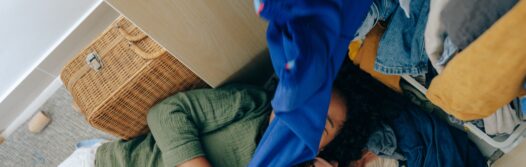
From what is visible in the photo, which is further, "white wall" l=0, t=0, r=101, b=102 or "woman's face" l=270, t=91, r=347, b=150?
"white wall" l=0, t=0, r=101, b=102

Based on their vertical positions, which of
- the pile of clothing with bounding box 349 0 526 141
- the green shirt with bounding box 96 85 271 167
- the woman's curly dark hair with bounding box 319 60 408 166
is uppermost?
the pile of clothing with bounding box 349 0 526 141

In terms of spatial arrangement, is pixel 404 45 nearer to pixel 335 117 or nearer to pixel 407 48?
pixel 407 48

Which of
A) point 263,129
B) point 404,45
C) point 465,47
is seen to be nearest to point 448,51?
point 465,47

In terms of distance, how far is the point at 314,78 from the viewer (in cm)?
59

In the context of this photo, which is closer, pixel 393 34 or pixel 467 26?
pixel 467 26

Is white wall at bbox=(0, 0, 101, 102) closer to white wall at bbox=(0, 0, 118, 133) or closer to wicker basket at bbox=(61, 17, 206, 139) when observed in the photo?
white wall at bbox=(0, 0, 118, 133)

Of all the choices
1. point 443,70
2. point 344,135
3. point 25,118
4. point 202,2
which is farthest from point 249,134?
point 25,118

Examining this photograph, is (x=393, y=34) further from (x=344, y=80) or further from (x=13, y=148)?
(x=13, y=148)

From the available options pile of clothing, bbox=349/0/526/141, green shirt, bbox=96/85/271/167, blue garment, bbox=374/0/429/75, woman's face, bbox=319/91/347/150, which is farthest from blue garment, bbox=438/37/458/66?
green shirt, bbox=96/85/271/167

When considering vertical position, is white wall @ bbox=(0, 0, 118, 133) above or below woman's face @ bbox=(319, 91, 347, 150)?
above

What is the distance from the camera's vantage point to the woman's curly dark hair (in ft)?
3.41

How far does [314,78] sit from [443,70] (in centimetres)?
16

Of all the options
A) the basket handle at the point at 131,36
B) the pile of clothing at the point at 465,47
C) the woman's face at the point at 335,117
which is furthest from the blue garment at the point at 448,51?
the basket handle at the point at 131,36

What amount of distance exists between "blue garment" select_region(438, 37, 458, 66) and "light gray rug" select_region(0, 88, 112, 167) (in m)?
1.30
